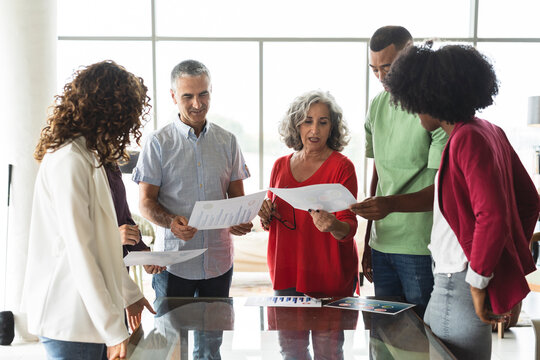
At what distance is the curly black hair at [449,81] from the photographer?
1.25 m

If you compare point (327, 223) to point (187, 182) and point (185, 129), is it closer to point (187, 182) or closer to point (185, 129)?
point (187, 182)

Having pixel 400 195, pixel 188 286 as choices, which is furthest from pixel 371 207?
pixel 188 286

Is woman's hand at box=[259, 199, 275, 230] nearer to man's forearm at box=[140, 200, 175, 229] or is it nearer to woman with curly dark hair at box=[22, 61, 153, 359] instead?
man's forearm at box=[140, 200, 175, 229]

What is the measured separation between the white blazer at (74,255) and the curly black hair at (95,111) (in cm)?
3

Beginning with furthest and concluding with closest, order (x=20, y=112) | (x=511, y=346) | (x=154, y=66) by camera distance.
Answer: (x=154, y=66)
(x=20, y=112)
(x=511, y=346)

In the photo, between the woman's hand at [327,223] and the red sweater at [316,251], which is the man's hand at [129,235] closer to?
the red sweater at [316,251]

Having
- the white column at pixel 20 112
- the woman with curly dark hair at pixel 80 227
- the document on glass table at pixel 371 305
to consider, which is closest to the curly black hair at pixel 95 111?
the woman with curly dark hair at pixel 80 227

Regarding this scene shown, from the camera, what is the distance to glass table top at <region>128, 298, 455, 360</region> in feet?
4.67

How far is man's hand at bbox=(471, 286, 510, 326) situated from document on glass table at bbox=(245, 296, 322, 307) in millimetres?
604

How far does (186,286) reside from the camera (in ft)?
6.76

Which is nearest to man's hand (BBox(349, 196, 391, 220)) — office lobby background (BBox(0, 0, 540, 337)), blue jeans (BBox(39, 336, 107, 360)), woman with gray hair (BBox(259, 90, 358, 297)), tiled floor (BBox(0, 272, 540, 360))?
woman with gray hair (BBox(259, 90, 358, 297))

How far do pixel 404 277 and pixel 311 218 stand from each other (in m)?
0.40

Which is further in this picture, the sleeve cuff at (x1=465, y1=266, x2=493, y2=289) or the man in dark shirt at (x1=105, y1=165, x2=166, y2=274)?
the man in dark shirt at (x1=105, y1=165, x2=166, y2=274)

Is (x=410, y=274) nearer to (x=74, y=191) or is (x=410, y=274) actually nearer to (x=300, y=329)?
(x=300, y=329)
